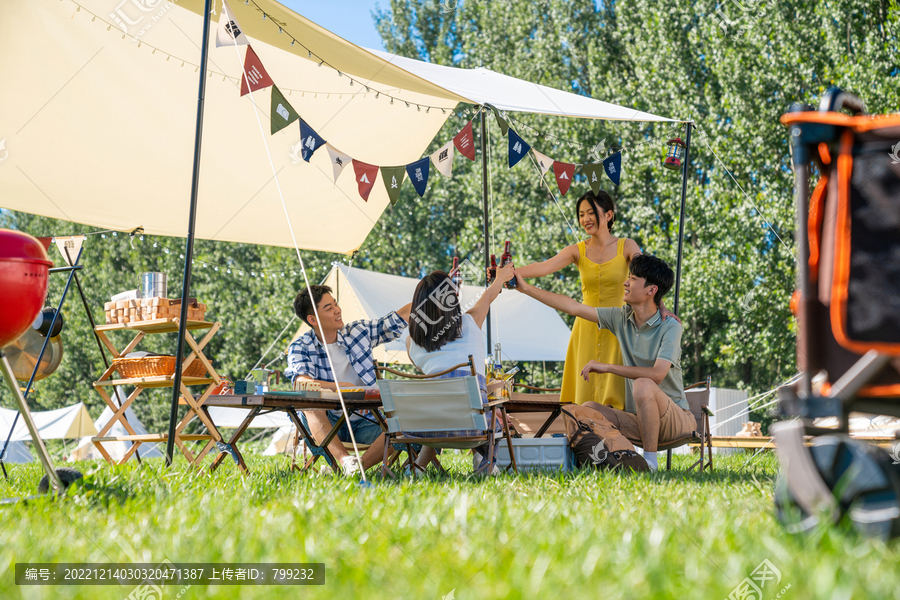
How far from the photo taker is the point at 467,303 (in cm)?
945

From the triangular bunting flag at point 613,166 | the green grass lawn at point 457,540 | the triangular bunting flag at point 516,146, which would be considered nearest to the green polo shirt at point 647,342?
the green grass lawn at point 457,540

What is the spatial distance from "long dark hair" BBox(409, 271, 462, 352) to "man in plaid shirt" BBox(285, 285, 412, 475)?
20.1 inches

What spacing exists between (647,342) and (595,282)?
2.36 feet

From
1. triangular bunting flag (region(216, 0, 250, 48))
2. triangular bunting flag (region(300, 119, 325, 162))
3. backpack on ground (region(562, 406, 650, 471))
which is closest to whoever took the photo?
backpack on ground (region(562, 406, 650, 471))

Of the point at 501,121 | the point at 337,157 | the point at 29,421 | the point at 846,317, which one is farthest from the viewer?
the point at 501,121

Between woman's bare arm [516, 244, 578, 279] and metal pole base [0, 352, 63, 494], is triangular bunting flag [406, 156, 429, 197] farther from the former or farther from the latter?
metal pole base [0, 352, 63, 494]

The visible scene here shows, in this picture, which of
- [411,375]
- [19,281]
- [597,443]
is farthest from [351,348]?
[19,281]

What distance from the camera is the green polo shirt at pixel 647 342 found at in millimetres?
3734

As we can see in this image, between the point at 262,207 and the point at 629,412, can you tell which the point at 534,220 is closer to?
the point at 262,207

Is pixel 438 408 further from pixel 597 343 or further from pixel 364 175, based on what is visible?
pixel 364 175

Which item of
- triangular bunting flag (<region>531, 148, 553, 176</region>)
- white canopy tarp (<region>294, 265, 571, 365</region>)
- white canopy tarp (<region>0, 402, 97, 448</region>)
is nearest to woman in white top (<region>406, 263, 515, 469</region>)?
triangular bunting flag (<region>531, 148, 553, 176</region>)

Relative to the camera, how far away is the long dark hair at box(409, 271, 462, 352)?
3.51 metres

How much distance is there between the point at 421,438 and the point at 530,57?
50.2ft

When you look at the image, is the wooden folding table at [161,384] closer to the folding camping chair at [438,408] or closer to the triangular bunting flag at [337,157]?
the triangular bunting flag at [337,157]
